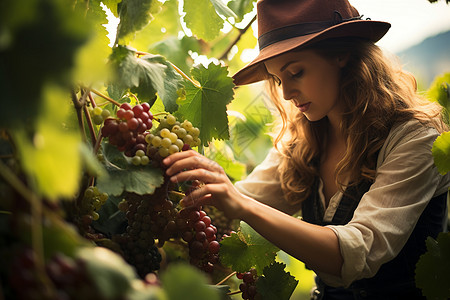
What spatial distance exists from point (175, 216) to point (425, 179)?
765 mm

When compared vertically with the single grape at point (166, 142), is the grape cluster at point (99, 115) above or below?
above

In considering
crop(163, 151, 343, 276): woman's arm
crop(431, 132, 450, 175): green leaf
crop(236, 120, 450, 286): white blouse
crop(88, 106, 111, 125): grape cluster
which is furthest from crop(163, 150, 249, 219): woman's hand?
crop(431, 132, 450, 175): green leaf

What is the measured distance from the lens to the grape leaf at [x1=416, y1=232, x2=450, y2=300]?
951 millimetres

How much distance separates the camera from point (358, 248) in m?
1.04

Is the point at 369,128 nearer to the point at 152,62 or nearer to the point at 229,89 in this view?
the point at 229,89

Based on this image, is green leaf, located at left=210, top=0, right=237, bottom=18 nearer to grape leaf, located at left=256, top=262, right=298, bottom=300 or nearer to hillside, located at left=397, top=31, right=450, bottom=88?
grape leaf, located at left=256, top=262, right=298, bottom=300

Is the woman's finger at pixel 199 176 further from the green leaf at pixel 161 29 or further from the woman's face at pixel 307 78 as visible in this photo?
the green leaf at pixel 161 29

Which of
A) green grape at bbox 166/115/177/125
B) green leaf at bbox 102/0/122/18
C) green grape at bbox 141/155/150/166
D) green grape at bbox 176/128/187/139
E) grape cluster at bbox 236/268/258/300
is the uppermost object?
green leaf at bbox 102/0/122/18

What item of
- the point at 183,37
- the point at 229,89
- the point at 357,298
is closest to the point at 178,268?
the point at 229,89

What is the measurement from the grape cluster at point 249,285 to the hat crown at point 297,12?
2.55 ft

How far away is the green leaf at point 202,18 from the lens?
1201mm

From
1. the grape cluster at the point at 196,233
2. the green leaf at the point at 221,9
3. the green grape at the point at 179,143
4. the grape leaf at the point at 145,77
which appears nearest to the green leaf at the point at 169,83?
the grape leaf at the point at 145,77

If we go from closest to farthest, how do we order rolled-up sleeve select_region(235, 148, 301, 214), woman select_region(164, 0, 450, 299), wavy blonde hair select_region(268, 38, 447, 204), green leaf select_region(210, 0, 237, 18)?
woman select_region(164, 0, 450, 299), green leaf select_region(210, 0, 237, 18), wavy blonde hair select_region(268, 38, 447, 204), rolled-up sleeve select_region(235, 148, 301, 214)

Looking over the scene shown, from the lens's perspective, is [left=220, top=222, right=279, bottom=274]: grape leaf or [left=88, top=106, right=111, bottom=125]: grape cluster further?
[left=220, top=222, right=279, bottom=274]: grape leaf
